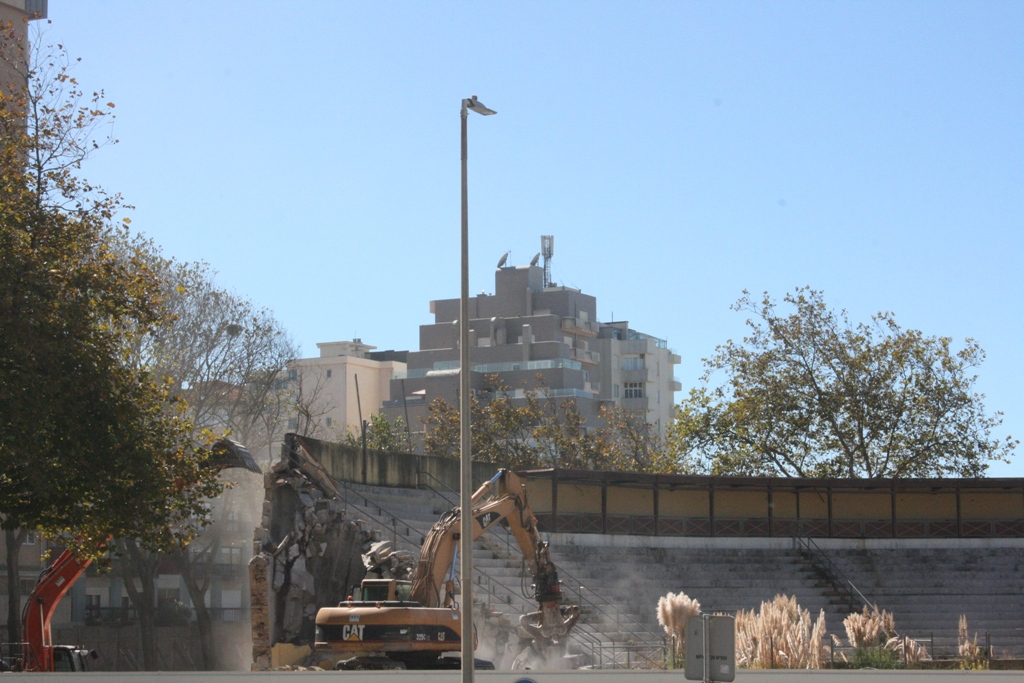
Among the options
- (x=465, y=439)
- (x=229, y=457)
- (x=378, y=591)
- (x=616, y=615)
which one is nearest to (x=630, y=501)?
(x=616, y=615)

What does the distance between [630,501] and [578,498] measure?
6.86 feet

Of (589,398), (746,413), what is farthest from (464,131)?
(589,398)

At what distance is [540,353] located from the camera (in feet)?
340

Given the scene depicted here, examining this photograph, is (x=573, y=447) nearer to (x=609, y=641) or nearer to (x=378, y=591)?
(x=609, y=641)

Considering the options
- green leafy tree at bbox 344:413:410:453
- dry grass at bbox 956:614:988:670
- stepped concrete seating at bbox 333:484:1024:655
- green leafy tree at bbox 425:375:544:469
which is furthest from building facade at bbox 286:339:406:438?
dry grass at bbox 956:614:988:670

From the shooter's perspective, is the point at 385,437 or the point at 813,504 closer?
the point at 813,504

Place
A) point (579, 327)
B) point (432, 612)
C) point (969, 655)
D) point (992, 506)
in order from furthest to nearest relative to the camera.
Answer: point (579, 327)
point (992, 506)
point (969, 655)
point (432, 612)

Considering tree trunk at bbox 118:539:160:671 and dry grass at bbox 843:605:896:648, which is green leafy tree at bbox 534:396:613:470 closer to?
tree trunk at bbox 118:539:160:671

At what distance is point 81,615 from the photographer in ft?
147

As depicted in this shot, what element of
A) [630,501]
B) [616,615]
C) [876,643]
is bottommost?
[616,615]

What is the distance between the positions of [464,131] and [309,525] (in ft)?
51.8

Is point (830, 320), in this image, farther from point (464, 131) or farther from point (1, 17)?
point (464, 131)

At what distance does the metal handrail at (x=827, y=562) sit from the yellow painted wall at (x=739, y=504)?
1.67 m

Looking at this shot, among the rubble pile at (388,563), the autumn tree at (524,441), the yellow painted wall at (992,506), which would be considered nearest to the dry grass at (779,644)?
the rubble pile at (388,563)
